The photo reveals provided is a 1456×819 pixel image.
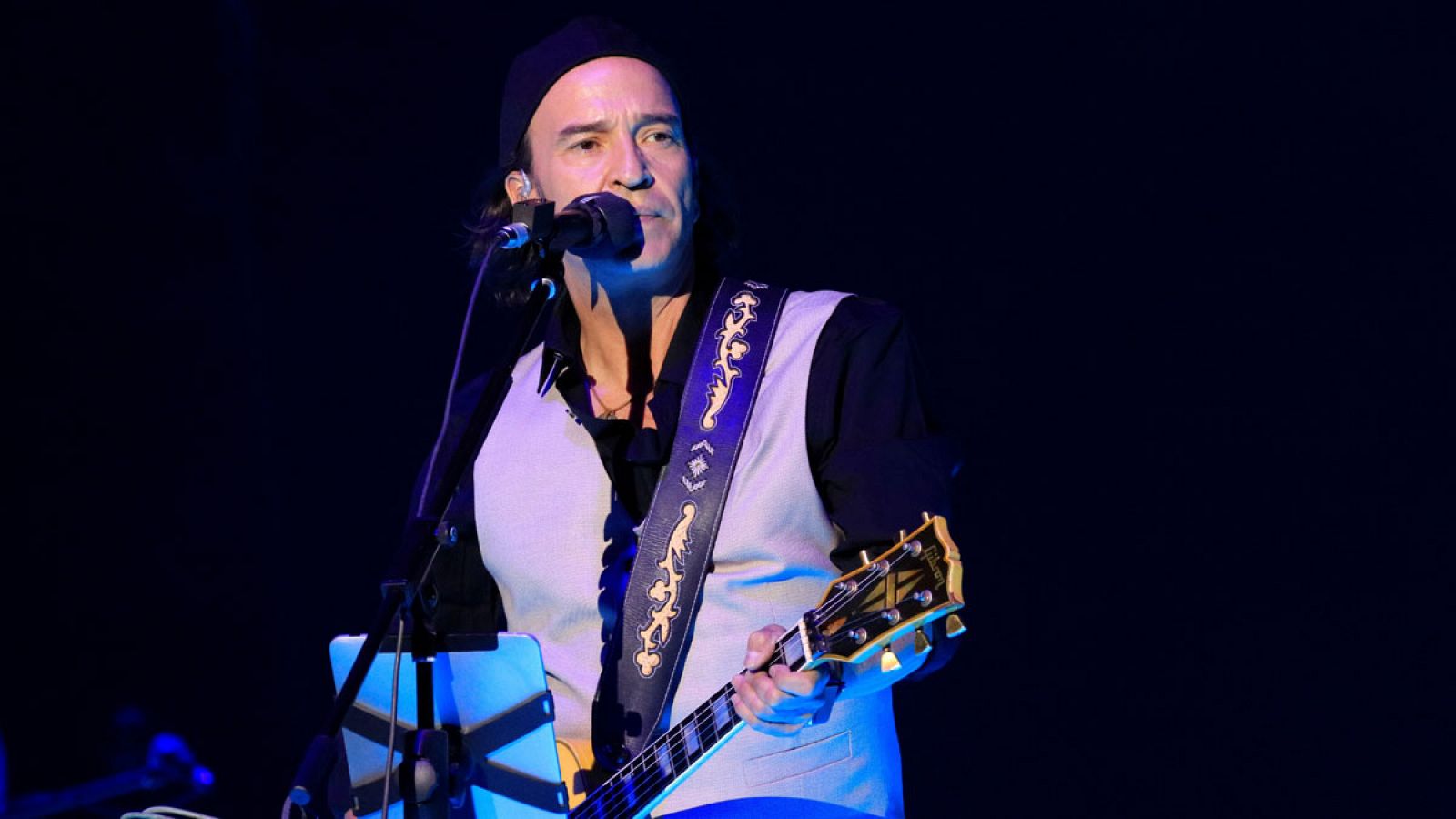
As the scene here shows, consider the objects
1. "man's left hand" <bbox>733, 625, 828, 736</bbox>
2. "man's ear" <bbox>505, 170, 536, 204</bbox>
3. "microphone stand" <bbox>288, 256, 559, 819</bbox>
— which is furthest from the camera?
"man's ear" <bbox>505, 170, 536, 204</bbox>

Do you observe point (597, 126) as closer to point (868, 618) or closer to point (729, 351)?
point (729, 351)

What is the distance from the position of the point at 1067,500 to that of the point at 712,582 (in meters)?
1.27

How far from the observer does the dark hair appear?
2842 mm

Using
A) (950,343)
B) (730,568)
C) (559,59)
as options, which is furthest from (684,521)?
(950,343)

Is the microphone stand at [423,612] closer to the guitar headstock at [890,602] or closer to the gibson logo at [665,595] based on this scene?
the gibson logo at [665,595]

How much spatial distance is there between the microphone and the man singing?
0.15 ft

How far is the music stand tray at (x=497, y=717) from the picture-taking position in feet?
6.93

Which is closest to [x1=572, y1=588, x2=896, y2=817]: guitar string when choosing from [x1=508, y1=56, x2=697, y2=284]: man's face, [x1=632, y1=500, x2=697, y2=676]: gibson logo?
[x1=632, y1=500, x2=697, y2=676]: gibson logo

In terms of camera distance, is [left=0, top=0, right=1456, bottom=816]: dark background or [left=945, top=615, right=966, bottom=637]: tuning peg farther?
[left=0, top=0, right=1456, bottom=816]: dark background

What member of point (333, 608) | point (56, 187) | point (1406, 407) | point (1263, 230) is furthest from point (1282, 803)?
point (56, 187)

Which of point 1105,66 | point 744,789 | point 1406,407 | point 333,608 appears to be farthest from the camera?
point 333,608

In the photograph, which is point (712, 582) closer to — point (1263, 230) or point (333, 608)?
point (1263, 230)

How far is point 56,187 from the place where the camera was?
4344mm

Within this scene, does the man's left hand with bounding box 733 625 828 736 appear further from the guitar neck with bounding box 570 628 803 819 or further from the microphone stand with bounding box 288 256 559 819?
the microphone stand with bounding box 288 256 559 819
